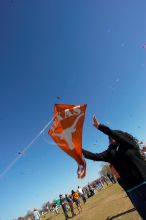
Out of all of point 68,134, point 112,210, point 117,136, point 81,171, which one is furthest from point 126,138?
point 112,210

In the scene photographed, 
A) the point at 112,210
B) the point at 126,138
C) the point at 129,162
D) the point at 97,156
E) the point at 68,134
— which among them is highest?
the point at 68,134

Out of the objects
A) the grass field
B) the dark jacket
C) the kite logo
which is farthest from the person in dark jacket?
the grass field

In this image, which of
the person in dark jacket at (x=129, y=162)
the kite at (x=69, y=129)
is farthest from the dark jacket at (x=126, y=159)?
the kite at (x=69, y=129)

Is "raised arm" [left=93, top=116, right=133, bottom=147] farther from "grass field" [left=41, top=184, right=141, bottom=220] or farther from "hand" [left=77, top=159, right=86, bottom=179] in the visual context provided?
"grass field" [left=41, top=184, right=141, bottom=220]

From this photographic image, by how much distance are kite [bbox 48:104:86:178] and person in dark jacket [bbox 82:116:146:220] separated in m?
0.53

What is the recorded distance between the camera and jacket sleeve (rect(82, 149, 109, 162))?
4.54 meters

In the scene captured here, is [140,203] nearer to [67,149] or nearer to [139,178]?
[139,178]

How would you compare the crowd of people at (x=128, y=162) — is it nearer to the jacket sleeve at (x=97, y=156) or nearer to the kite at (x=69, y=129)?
the jacket sleeve at (x=97, y=156)

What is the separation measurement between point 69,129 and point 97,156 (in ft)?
2.70

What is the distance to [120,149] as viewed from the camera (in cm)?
434

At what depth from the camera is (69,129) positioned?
521cm

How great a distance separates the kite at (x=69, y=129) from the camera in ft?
15.8

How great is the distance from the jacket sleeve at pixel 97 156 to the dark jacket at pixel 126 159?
0.02 metres

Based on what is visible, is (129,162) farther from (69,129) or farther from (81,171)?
(69,129)
